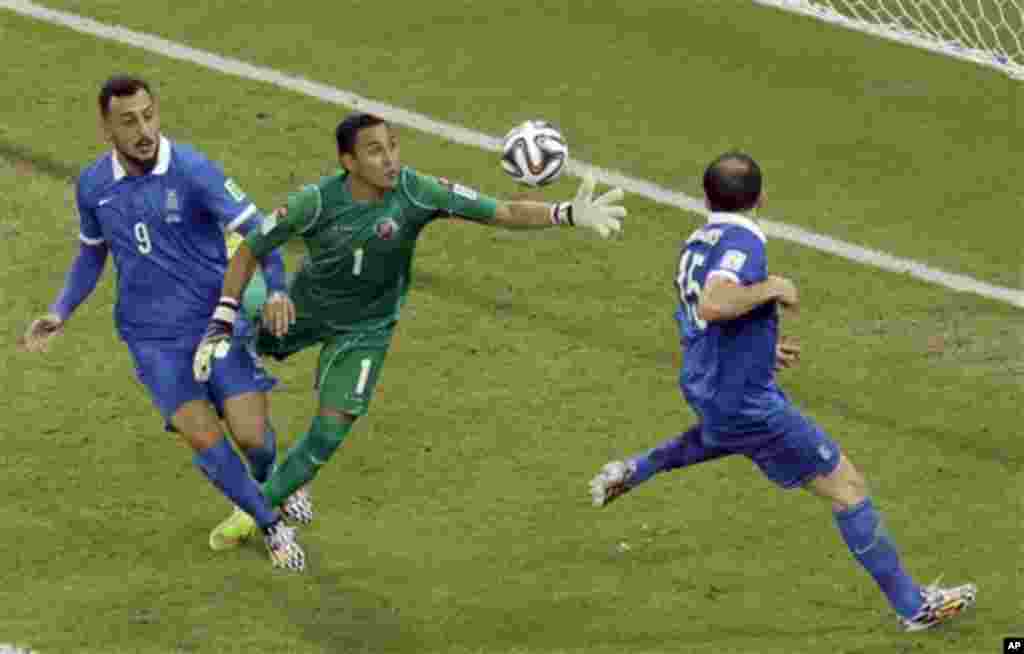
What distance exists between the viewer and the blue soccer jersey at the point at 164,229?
443 inches

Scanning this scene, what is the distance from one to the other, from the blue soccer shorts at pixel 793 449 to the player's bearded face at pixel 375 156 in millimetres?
1792

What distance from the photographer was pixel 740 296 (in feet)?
33.6

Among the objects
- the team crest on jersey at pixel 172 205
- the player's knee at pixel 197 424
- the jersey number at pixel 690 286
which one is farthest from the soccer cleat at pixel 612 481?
the team crest on jersey at pixel 172 205

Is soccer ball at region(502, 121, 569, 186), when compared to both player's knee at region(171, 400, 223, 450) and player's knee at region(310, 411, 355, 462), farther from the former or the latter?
player's knee at region(171, 400, 223, 450)

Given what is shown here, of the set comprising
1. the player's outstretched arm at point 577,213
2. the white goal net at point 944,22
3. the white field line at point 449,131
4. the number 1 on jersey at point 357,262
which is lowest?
the number 1 on jersey at point 357,262

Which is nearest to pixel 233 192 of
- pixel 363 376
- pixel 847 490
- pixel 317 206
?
pixel 317 206

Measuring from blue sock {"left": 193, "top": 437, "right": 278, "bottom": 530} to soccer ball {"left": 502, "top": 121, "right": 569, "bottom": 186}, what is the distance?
172 cm

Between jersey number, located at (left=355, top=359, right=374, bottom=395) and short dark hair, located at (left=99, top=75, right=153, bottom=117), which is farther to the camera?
jersey number, located at (left=355, top=359, right=374, bottom=395)

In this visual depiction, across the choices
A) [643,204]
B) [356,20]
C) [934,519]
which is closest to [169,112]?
[356,20]

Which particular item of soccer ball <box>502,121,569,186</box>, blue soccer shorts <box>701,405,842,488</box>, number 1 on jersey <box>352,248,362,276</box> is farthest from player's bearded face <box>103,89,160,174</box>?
blue soccer shorts <box>701,405,842,488</box>

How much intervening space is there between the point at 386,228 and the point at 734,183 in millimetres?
1600

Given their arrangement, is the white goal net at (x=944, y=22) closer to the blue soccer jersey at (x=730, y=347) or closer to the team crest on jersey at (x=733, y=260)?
the blue soccer jersey at (x=730, y=347)

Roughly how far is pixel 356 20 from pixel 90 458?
532 cm

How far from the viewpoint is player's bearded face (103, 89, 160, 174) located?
11141 millimetres
